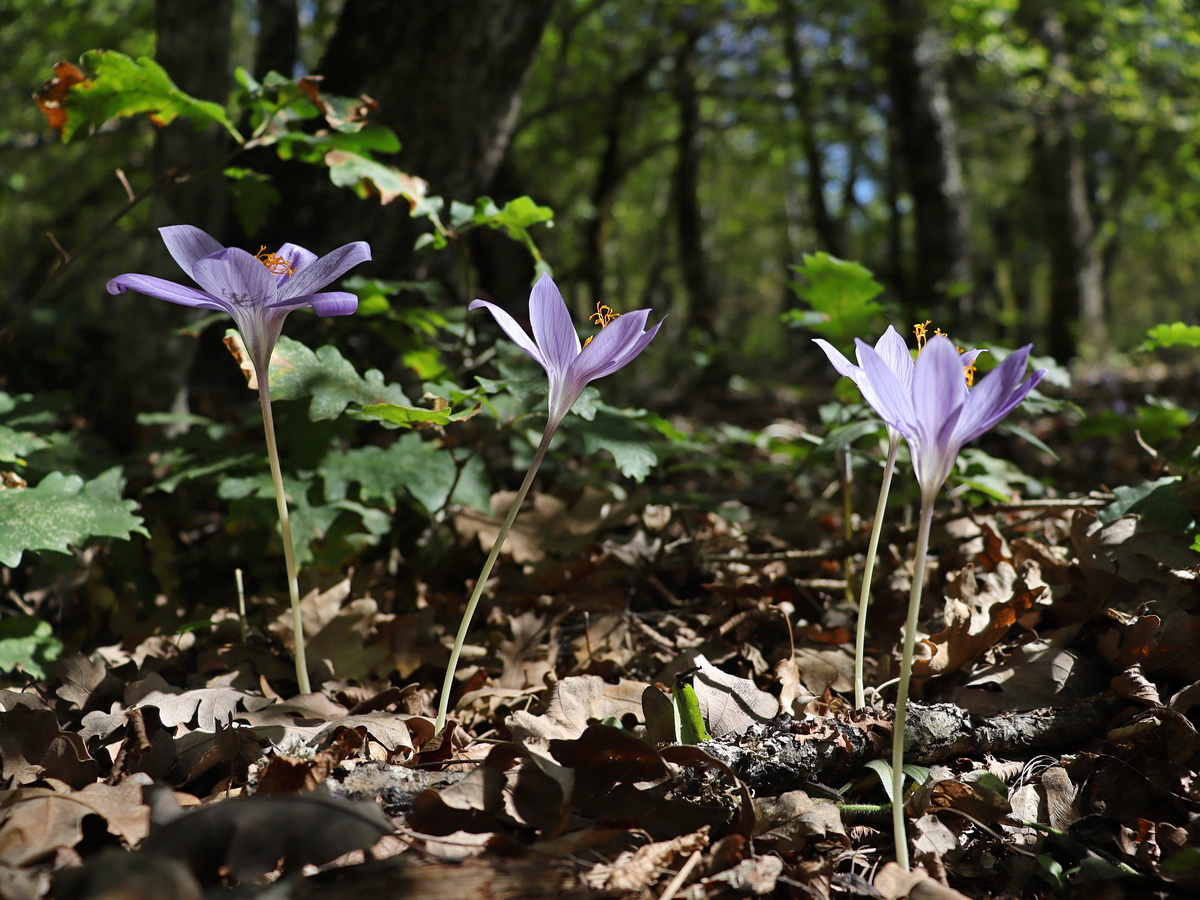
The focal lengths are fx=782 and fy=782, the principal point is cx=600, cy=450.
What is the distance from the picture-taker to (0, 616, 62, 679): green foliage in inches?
83.3

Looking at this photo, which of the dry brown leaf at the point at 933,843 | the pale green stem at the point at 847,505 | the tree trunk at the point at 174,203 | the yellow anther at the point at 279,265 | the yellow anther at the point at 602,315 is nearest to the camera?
the dry brown leaf at the point at 933,843

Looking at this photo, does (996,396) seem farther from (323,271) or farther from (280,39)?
(280,39)

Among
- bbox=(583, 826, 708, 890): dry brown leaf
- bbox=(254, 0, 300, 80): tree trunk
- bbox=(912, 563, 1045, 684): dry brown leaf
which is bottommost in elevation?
bbox=(583, 826, 708, 890): dry brown leaf

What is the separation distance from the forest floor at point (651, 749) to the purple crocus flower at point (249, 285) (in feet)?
2.85

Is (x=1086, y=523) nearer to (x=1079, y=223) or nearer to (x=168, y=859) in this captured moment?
(x=168, y=859)

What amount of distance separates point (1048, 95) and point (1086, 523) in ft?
33.4

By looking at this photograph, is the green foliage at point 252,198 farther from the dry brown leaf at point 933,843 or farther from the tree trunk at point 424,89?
the dry brown leaf at point 933,843

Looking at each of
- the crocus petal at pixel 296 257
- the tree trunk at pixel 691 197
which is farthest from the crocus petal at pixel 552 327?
the tree trunk at pixel 691 197

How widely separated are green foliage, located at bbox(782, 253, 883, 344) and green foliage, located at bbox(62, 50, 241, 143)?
6.42 ft

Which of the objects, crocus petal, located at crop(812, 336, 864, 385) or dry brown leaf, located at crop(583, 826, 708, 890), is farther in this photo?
crocus petal, located at crop(812, 336, 864, 385)

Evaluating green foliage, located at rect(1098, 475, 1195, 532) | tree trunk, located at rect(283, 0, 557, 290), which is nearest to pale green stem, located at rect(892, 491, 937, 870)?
green foliage, located at rect(1098, 475, 1195, 532)

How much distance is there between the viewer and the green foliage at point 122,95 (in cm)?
238

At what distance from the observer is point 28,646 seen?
2.19m

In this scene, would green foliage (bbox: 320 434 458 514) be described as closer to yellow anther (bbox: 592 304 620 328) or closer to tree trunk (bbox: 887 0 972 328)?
yellow anther (bbox: 592 304 620 328)
